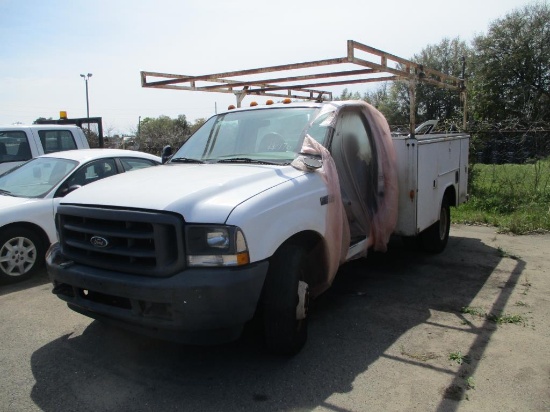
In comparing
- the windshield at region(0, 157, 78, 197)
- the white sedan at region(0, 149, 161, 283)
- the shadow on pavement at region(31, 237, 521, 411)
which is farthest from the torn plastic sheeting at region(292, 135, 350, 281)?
the windshield at region(0, 157, 78, 197)

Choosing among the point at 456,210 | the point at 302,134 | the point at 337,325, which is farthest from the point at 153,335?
the point at 456,210

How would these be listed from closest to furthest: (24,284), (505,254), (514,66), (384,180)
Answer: (384,180) < (24,284) < (505,254) < (514,66)

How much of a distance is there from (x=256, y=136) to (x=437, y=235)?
10.7 feet

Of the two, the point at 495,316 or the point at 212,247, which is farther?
the point at 495,316

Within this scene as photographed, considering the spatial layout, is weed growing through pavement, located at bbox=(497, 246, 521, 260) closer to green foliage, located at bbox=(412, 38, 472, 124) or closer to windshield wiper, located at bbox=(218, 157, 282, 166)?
windshield wiper, located at bbox=(218, 157, 282, 166)

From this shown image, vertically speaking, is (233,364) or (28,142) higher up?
(28,142)

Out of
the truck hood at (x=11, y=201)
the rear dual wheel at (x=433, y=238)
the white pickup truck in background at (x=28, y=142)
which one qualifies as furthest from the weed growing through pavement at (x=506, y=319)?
the white pickup truck in background at (x=28, y=142)

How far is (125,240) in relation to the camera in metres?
3.20

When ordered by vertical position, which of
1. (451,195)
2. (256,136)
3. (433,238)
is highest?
(256,136)

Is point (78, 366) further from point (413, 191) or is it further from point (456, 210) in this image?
point (456, 210)

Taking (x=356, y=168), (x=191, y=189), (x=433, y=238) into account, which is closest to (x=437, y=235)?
(x=433, y=238)

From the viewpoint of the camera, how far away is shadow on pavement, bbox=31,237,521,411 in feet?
10.1

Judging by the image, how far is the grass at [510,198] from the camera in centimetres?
824

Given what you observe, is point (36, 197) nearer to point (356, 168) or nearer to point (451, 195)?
point (356, 168)
